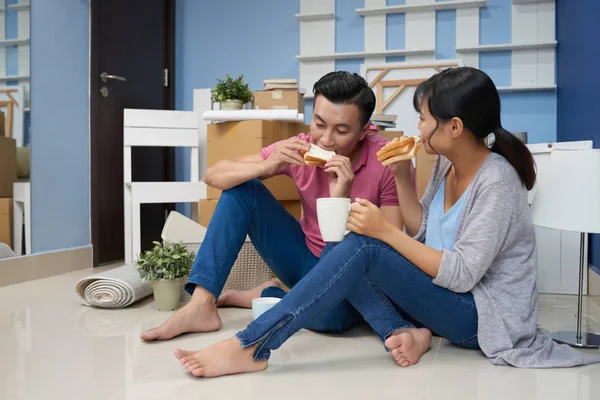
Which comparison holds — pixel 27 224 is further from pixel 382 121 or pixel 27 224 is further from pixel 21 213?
pixel 382 121

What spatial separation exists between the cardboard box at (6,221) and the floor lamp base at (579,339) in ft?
8.19

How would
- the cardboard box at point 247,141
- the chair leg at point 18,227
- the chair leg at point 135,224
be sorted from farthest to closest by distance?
the chair leg at point 135,224
the chair leg at point 18,227
the cardboard box at point 247,141

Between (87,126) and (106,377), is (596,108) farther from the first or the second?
(87,126)

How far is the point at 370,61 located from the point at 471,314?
2794 millimetres

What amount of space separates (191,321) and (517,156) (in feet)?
3.49

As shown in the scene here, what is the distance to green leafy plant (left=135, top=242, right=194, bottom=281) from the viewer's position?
89.7 inches

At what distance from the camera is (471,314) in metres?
1.51

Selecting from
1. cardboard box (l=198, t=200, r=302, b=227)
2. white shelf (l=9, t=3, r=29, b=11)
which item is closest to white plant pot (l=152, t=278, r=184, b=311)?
cardboard box (l=198, t=200, r=302, b=227)

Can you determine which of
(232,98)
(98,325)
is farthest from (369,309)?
(232,98)

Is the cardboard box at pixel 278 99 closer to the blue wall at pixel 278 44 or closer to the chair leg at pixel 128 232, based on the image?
the blue wall at pixel 278 44

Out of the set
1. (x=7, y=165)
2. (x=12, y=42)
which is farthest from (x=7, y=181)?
(x=12, y=42)

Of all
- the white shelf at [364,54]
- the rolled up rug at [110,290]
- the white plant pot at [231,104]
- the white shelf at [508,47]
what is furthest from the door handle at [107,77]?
the white shelf at [508,47]

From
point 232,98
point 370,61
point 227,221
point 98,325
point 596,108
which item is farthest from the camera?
point 370,61

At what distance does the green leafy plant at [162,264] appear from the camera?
228cm
